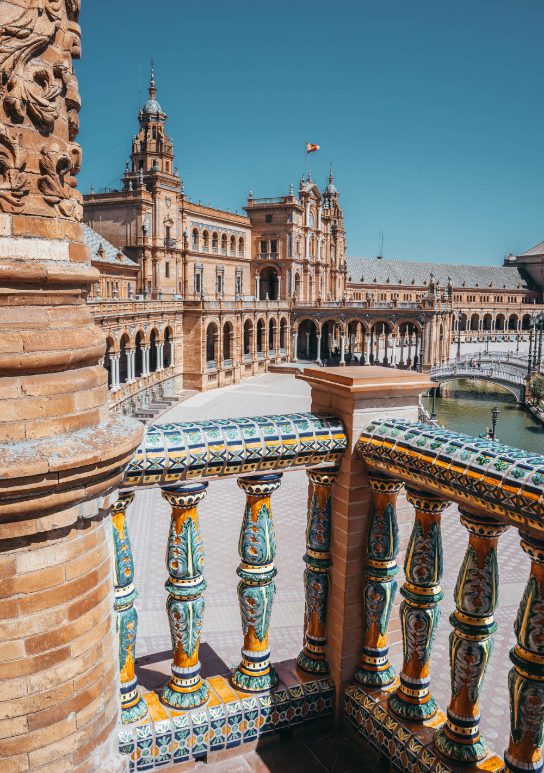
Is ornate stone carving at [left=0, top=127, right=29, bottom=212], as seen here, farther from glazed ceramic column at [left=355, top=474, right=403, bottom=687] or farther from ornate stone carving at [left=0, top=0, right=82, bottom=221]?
glazed ceramic column at [left=355, top=474, right=403, bottom=687]

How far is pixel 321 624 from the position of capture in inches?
188

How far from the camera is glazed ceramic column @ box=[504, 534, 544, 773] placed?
321cm

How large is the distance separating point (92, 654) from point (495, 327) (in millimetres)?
104955

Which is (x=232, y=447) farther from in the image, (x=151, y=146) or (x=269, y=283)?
(x=269, y=283)

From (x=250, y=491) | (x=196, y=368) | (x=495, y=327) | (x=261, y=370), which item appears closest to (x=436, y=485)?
(x=250, y=491)

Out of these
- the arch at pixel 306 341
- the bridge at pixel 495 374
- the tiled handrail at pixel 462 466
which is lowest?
the bridge at pixel 495 374

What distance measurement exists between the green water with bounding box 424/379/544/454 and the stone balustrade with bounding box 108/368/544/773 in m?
29.5

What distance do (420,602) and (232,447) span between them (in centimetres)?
157

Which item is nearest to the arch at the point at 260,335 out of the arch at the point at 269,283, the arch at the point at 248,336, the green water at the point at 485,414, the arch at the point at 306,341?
the arch at the point at 248,336

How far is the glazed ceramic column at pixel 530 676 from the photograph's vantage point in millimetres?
3207

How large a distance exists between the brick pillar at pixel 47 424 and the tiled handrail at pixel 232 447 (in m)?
0.86

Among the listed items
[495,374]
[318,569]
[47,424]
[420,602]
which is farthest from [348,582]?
[495,374]

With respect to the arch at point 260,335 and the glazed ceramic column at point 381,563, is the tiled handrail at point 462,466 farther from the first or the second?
the arch at point 260,335

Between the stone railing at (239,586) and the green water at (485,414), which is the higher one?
the stone railing at (239,586)
